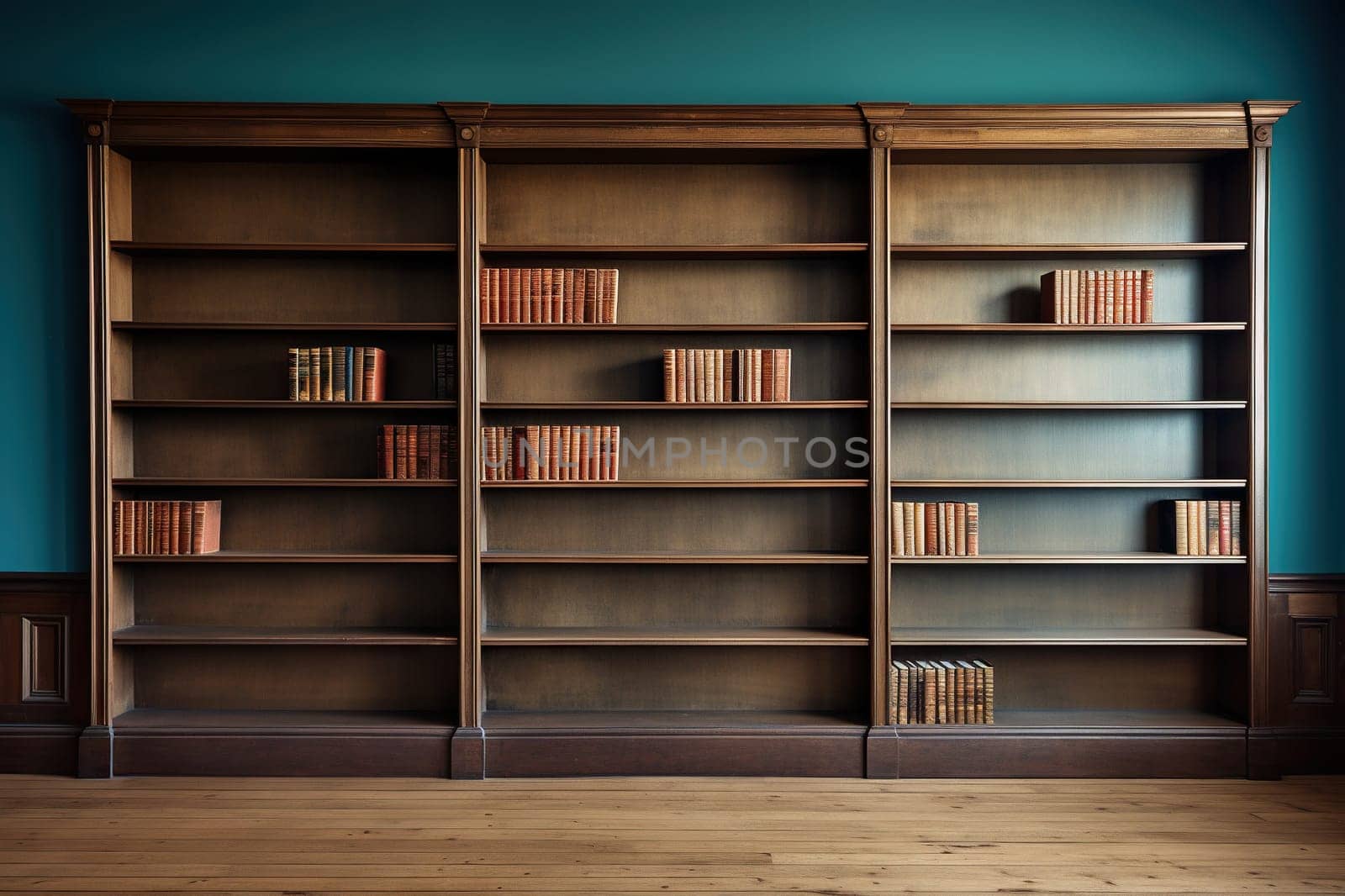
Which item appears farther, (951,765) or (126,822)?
(951,765)

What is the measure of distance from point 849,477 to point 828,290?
2.65ft

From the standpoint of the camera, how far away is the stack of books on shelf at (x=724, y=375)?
3.56 m

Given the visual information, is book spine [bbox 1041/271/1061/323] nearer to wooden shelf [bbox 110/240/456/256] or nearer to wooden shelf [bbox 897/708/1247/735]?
wooden shelf [bbox 897/708/1247/735]

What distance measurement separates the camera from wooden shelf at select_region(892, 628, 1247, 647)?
3.52 metres

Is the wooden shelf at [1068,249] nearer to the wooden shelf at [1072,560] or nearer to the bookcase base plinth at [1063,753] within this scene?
the wooden shelf at [1072,560]

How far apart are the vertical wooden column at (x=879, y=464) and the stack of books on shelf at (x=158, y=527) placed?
2.72 meters

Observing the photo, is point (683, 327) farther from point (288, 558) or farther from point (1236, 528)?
point (1236, 528)

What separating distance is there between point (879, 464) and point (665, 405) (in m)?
0.90

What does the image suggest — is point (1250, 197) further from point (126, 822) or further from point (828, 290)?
point (126, 822)

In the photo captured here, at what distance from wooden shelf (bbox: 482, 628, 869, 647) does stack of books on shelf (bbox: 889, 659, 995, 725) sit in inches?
9.3

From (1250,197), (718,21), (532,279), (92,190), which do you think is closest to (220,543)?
(92,190)

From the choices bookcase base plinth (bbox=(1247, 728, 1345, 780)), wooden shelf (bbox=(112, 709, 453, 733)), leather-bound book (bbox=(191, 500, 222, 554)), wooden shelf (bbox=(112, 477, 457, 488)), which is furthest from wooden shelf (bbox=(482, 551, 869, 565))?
bookcase base plinth (bbox=(1247, 728, 1345, 780))

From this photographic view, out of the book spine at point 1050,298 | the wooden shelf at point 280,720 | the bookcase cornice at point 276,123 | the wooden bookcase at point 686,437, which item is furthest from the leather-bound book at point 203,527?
the book spine at point 1050,298

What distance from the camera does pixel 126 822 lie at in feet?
10.2
